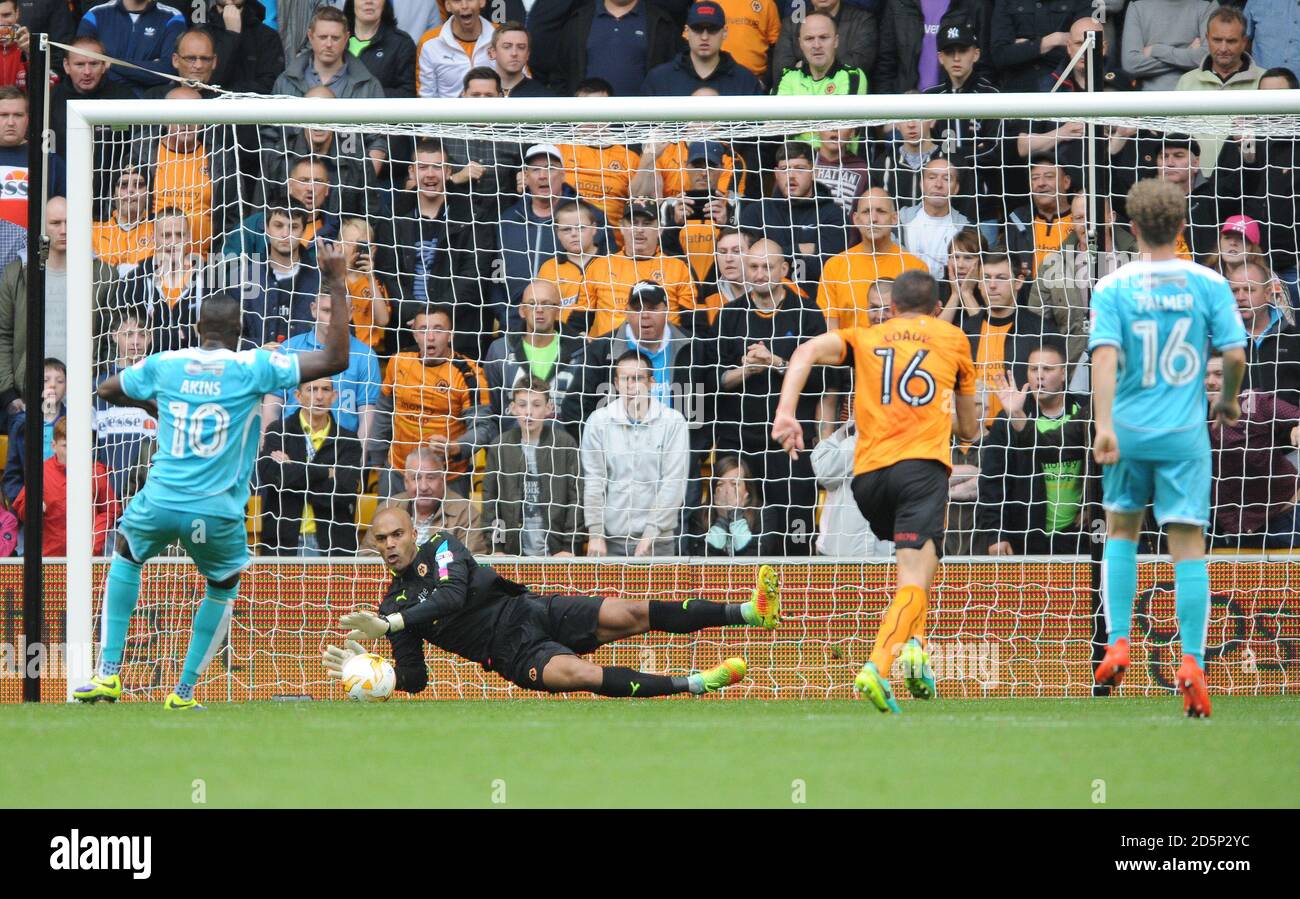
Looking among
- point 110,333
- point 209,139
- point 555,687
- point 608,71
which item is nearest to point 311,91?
point 209,139

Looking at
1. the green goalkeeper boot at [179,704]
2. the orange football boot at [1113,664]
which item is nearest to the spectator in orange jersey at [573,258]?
the green goalkeeper boot at [179,704]

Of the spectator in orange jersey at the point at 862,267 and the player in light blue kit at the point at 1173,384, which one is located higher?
the spectator in orange jersey at the point at 862,267

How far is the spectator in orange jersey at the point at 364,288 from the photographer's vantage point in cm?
1092

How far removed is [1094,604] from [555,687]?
336 centimetres

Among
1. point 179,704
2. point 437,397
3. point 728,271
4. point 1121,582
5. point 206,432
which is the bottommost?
point 179,704

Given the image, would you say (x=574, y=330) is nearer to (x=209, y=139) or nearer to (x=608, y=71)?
(x=608, y=71)

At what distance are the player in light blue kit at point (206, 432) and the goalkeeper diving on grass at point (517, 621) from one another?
971 millimetres

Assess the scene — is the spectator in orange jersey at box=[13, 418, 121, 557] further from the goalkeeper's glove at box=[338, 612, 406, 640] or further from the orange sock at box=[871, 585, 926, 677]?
the orange sock at box=[871, 585, 926, 677]

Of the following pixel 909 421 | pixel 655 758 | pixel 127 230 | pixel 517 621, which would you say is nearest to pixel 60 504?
pixel 127 230

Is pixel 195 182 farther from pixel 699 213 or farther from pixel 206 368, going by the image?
pixel 699 213

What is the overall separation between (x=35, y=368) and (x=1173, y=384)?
5868 millimetres

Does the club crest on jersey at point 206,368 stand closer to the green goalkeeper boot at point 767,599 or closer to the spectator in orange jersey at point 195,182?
the spectator in orange jersey at point 195,182

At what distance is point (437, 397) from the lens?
10633 millimetres

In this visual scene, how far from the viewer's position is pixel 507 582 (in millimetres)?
9117
